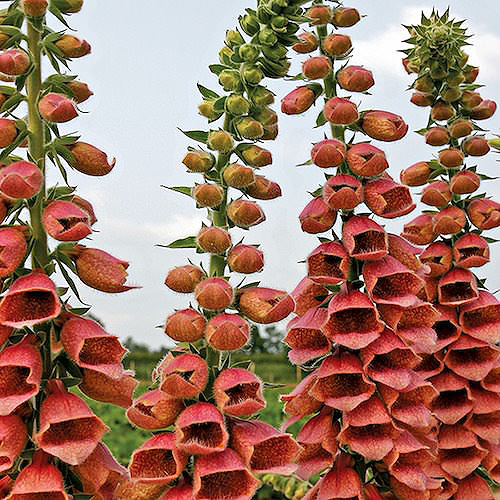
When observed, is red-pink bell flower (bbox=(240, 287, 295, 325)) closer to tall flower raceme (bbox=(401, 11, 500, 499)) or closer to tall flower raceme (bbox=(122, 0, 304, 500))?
tall flower raceme (bbox=(122, 0, 304, 500))

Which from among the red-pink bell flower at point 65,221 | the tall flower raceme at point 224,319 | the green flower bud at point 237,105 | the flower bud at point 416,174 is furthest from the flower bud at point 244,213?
the flower bud at point 416,174

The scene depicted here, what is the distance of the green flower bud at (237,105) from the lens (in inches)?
69.7

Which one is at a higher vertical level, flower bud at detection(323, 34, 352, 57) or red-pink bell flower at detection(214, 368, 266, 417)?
flower bud at detection(323, 34, 352, 57)

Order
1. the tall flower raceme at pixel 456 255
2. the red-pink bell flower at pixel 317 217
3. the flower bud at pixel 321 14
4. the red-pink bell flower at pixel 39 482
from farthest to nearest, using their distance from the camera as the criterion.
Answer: the tall flower raceme at pixel 456 255, the flower bud at pixel 321 14, the red-pink bell flower at pixel 317 217, the red-pink bell flower at pixel 39 482

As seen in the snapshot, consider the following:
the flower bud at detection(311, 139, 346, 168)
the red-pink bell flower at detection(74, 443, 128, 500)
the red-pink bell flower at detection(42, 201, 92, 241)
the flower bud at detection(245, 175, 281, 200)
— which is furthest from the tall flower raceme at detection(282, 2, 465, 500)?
the red-pink bell flower at detection(42, 201, 92, 241)

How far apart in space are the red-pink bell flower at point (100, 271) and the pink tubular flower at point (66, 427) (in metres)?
0.21

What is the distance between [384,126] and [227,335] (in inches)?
31.6

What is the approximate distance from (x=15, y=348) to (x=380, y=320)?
33.8 inches

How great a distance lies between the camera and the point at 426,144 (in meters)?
2.96

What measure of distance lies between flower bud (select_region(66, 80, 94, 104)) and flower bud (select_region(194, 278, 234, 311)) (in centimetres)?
47

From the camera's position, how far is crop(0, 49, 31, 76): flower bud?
1.68 m

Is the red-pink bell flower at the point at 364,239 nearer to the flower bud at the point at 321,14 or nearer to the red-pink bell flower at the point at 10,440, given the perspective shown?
the flower bud at the point at 321,14

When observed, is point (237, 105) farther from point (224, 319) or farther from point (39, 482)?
point (39, 482)

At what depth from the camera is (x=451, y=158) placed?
113 inches
